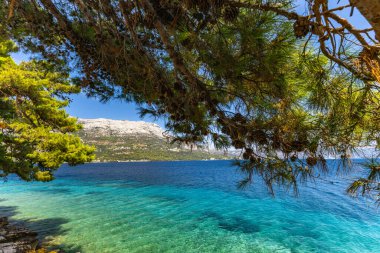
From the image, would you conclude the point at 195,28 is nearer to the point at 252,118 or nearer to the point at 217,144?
the point at 252,118

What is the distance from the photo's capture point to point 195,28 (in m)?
2.44


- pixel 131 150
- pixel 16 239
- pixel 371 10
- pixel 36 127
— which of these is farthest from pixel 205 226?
pixel 131 150

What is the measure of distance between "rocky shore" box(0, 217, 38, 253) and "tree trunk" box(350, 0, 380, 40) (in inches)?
395

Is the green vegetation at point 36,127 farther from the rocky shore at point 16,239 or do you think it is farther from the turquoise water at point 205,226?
the turquoise water at point 205,226

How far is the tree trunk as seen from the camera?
3.53 feet

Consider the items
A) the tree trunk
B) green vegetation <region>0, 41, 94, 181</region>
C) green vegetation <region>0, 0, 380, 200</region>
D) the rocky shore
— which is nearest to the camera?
the tree trunk

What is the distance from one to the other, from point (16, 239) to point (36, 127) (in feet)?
15.1

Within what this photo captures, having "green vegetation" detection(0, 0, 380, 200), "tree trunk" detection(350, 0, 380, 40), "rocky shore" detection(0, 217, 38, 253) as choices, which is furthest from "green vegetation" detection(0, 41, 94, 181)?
"tree trunk" detection(350, 0, 380, 40)

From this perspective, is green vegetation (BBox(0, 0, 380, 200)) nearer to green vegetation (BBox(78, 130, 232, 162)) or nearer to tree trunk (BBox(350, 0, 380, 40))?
tree trunk (BBox(350, 0, 380, 40))

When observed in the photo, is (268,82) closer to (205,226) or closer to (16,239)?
(16,239)

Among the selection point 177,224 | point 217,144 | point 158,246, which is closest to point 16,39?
point 217,144

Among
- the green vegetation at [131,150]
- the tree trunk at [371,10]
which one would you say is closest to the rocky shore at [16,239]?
the tree trunk at [371,10]

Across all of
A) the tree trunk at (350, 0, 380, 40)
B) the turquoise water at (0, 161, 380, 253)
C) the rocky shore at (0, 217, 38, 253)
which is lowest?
the turquoise water at (0, 161, 380, 253)

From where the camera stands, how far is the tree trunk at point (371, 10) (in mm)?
1075
